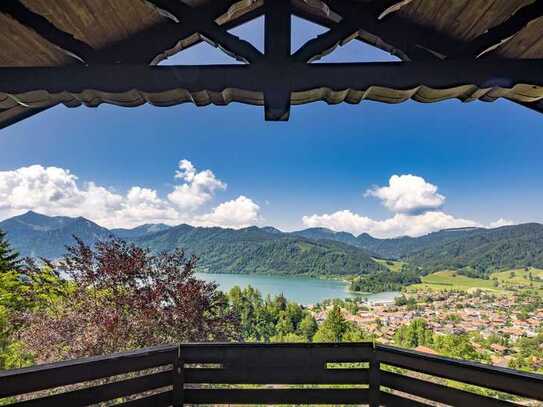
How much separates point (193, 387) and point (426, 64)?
2399mm

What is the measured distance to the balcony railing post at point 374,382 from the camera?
240cm

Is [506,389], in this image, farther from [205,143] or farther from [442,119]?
[205,143]

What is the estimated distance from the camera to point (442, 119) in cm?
2978

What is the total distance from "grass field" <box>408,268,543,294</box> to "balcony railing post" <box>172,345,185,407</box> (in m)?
15.0

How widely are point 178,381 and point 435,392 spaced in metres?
1.60

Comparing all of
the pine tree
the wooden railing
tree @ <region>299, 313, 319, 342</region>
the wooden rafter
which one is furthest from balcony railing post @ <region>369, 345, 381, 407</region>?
the pine tree

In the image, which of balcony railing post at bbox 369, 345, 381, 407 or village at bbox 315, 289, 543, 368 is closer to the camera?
balcony railing post at bbox 369, 345, 381, 407

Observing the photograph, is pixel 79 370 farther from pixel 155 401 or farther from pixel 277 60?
pixel 277 60

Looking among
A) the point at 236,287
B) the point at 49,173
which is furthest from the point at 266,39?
the point at 49,173

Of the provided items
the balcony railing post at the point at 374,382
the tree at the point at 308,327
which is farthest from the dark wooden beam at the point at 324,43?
the tree at the point at 308,327

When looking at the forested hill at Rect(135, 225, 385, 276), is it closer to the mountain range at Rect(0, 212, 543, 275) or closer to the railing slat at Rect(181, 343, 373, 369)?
the mountain range at Rect(0, 212, 543, 275)

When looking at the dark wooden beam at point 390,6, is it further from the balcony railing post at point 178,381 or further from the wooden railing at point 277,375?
the balcony railing post at point 178,381

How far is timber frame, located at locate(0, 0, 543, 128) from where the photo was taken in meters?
1.72

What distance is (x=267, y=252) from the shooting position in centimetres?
2147
